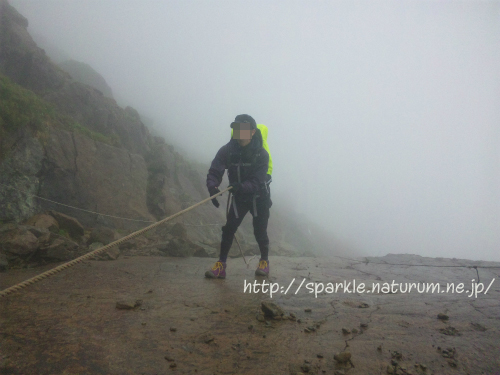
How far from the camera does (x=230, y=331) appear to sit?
2.05m

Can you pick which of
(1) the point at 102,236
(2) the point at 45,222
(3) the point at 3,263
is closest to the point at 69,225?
(2) the point at 45,222

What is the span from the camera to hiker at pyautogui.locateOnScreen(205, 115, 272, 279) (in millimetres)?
4035

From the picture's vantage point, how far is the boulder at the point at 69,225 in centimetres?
578

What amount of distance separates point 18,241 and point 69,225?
84.1 inches

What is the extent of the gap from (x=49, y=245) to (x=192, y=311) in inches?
131

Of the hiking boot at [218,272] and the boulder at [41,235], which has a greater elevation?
the boulder at [41,235]

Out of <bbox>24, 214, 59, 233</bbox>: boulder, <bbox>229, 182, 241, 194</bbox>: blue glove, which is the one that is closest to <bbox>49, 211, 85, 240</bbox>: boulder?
<bbox>24, 214, 59, 233</bbox>: boulder

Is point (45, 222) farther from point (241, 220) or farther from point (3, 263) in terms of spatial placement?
point (241, 220)

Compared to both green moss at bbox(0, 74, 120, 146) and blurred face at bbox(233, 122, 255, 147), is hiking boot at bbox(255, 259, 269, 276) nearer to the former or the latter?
blurred face at bbox(233, 122, 255, 147)

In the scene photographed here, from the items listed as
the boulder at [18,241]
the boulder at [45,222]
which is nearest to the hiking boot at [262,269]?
the boulder at [18,241]

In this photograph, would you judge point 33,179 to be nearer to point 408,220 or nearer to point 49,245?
point 49,245

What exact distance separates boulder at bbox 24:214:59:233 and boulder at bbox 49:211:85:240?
0.13 meters

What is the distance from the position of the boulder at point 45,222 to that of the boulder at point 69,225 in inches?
5.3

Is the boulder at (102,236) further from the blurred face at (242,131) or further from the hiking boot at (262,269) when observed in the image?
the blurred face at (242,131)
